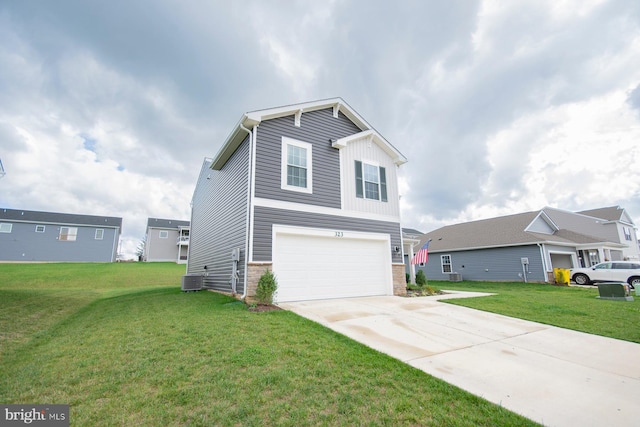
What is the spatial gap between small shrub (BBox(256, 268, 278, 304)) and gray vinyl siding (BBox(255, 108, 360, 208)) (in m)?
2.51

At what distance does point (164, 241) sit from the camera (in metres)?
33.5

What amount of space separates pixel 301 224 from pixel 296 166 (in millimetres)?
2033

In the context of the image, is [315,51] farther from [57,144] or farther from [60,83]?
[57,144]

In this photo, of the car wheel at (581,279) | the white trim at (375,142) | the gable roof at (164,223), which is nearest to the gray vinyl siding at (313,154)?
the white trim at (375,142)

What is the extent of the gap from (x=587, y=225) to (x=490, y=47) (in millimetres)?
25142

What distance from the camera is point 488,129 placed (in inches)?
610

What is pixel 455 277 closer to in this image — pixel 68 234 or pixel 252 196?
pixel 252 196

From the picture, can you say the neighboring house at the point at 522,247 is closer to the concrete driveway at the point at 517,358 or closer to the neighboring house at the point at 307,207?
the neighboring house at the point at 307,207

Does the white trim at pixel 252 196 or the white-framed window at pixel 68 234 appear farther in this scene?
the white-framed window at pixel 68 234

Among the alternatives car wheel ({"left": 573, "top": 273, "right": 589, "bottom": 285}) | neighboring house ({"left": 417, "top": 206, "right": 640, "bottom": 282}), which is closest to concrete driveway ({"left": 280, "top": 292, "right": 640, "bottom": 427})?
neighboring house ({"left": 417, "top": 206, "right": 640, "bottom": 282})

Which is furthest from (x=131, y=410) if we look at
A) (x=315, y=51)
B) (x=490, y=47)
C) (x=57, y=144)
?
(x=57, y=144)

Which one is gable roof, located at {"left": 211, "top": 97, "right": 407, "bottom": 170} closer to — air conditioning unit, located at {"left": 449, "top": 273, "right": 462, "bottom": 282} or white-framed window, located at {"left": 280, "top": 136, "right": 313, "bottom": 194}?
white-framed window, located at {"left": 280, "top": 136, "right": 313, "bottom": 194}

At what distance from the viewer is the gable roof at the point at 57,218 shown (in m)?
27.0

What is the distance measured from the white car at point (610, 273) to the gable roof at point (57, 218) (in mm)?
40890
